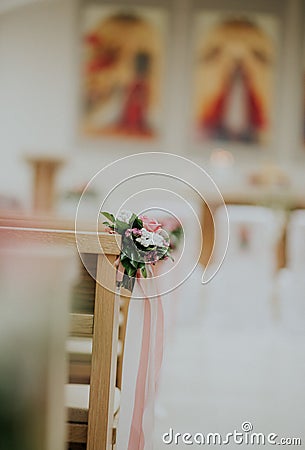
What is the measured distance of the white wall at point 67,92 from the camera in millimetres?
8008

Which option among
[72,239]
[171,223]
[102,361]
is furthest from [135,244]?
[171,223]

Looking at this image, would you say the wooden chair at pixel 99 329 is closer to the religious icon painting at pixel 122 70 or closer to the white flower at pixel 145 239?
the white flower at pixel 145 239

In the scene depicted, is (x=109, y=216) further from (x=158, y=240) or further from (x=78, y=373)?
(x=78, y=373)

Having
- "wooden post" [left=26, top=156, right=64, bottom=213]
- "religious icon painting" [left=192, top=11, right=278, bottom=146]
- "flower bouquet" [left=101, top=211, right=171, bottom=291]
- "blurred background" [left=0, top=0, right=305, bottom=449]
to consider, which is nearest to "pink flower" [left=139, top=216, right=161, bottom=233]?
"flower bouquet" [left=101, top=211, right=171, bottom=291]

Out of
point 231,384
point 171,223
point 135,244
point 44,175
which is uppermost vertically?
point 44,175

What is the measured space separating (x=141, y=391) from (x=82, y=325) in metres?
0.30

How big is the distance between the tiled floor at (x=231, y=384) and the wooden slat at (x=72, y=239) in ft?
2.66

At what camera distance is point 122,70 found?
8.16 meters

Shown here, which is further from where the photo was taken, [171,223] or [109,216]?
[171,223]

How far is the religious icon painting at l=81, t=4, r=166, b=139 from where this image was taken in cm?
804

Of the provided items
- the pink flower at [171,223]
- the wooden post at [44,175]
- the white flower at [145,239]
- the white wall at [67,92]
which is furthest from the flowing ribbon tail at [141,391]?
the white wall at [67,92]

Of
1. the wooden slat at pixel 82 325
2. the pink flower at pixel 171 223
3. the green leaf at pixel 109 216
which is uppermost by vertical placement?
the pink flower at pixel 171 223

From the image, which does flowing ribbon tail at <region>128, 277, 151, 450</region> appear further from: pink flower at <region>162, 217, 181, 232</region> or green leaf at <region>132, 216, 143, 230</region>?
pink flower at <region>162, 217, 181, 232</region>

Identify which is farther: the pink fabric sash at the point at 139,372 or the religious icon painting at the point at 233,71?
the religious icon painting at the point at 233,71
